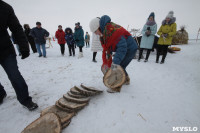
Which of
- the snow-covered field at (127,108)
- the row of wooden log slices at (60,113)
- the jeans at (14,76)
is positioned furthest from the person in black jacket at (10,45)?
the row of wooden log slices at (60,113)

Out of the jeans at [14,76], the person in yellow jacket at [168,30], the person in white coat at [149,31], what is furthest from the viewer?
the person in white coat at [149,31]

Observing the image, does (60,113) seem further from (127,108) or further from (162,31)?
(162,31)

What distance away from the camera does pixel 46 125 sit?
125 cm

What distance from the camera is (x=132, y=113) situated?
1.65 m

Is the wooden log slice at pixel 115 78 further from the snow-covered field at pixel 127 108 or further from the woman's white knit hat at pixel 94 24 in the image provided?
the woman's white knit hat at pixel 94 24

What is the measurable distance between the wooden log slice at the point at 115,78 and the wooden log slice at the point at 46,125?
101cm

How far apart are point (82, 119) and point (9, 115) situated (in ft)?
4.09

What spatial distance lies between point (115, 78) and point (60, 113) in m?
1.07

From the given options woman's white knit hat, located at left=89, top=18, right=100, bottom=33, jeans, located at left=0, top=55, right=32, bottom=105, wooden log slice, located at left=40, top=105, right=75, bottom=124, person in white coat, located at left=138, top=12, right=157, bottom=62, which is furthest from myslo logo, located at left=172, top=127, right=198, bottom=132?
person in white coat, located at left=138, top=12, right=157, bottom=62

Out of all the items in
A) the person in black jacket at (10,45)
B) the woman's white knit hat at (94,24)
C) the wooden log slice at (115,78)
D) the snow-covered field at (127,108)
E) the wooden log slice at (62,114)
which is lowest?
the snow-covered field at (127,108)

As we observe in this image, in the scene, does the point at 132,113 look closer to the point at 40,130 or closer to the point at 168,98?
the point at 168,98

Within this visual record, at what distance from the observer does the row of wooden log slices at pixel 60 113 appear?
4.07ft

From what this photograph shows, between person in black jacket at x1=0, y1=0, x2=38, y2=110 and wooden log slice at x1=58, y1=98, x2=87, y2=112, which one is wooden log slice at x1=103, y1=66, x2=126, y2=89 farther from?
person in black jacket at x1=0, y1=0, x2=38, y2=110

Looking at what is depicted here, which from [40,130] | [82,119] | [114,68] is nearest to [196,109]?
[114,68]
